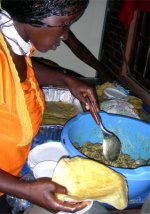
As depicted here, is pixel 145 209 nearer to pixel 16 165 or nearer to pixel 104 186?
pixel 104 186

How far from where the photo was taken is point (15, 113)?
0.77 metres

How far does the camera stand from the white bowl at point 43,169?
0.80 meters

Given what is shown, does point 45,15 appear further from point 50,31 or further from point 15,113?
point 15,113

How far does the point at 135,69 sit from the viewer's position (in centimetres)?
209

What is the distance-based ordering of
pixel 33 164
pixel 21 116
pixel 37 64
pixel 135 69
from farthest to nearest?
pixel 135 69, pixel 37 64, pixel 33 164, pixel 21 116

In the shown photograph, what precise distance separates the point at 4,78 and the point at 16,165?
32cm

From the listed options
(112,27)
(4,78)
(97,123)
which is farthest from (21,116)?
(112,27)

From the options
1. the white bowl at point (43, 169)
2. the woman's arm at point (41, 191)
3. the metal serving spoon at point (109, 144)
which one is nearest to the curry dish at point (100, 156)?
the metal serving spoon at point (109, 144)

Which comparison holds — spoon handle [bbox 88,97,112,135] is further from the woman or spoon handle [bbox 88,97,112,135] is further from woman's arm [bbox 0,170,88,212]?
woman's arm [bbox 0,170,88,212]

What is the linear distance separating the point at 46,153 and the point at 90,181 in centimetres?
31

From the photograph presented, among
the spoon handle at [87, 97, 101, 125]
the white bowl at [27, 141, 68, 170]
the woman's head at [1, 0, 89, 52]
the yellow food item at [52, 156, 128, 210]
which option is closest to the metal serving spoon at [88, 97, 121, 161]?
the spoon handle at [87, 97, 101, 125]

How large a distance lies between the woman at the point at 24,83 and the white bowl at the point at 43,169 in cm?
8

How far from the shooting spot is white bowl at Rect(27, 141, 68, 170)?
903 mm

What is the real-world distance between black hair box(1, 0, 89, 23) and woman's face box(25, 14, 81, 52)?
12 millimetres
